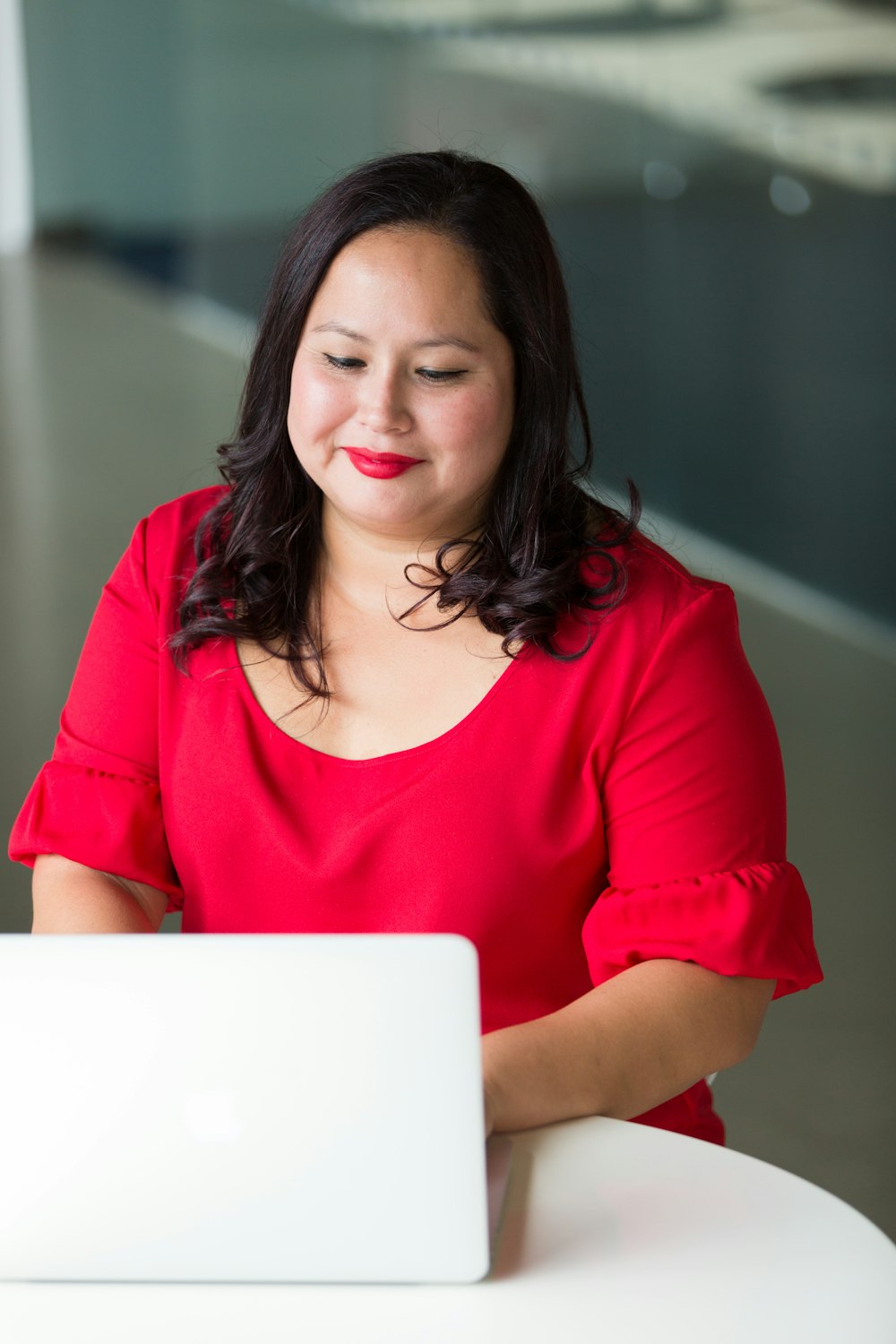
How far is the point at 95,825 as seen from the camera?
1.57m

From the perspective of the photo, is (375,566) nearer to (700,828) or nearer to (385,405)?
(385,405)

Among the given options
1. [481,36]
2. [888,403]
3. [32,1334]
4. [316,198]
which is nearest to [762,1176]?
[32,1334]

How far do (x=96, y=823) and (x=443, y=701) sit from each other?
0.35 meters

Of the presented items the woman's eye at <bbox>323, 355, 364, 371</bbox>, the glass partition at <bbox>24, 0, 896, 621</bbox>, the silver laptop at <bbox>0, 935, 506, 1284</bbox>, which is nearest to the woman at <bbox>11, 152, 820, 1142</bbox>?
the woman's eye at <bbox>323, 355, 364, 371</bbox>

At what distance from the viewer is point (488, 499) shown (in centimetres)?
158

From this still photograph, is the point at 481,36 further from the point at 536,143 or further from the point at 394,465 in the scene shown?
the point at 394,465

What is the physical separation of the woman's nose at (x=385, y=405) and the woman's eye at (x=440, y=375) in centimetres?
2

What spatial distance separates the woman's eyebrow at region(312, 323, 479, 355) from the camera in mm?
1422

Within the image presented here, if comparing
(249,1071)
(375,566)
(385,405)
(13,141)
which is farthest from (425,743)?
(13,141)

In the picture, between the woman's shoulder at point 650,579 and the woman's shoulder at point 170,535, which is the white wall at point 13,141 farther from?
the woman's shoulder at point 650,579

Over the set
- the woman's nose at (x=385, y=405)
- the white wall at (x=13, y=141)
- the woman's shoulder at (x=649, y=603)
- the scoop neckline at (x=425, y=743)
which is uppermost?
the woman's nose at (x=385, y=405)

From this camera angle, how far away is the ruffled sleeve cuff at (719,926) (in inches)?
53.7

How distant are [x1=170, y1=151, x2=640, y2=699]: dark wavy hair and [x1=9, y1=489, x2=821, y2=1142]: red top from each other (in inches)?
1.6

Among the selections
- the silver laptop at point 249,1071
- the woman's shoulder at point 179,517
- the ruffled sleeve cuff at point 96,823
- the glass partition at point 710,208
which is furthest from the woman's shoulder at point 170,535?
the glass partition at point 710,208
